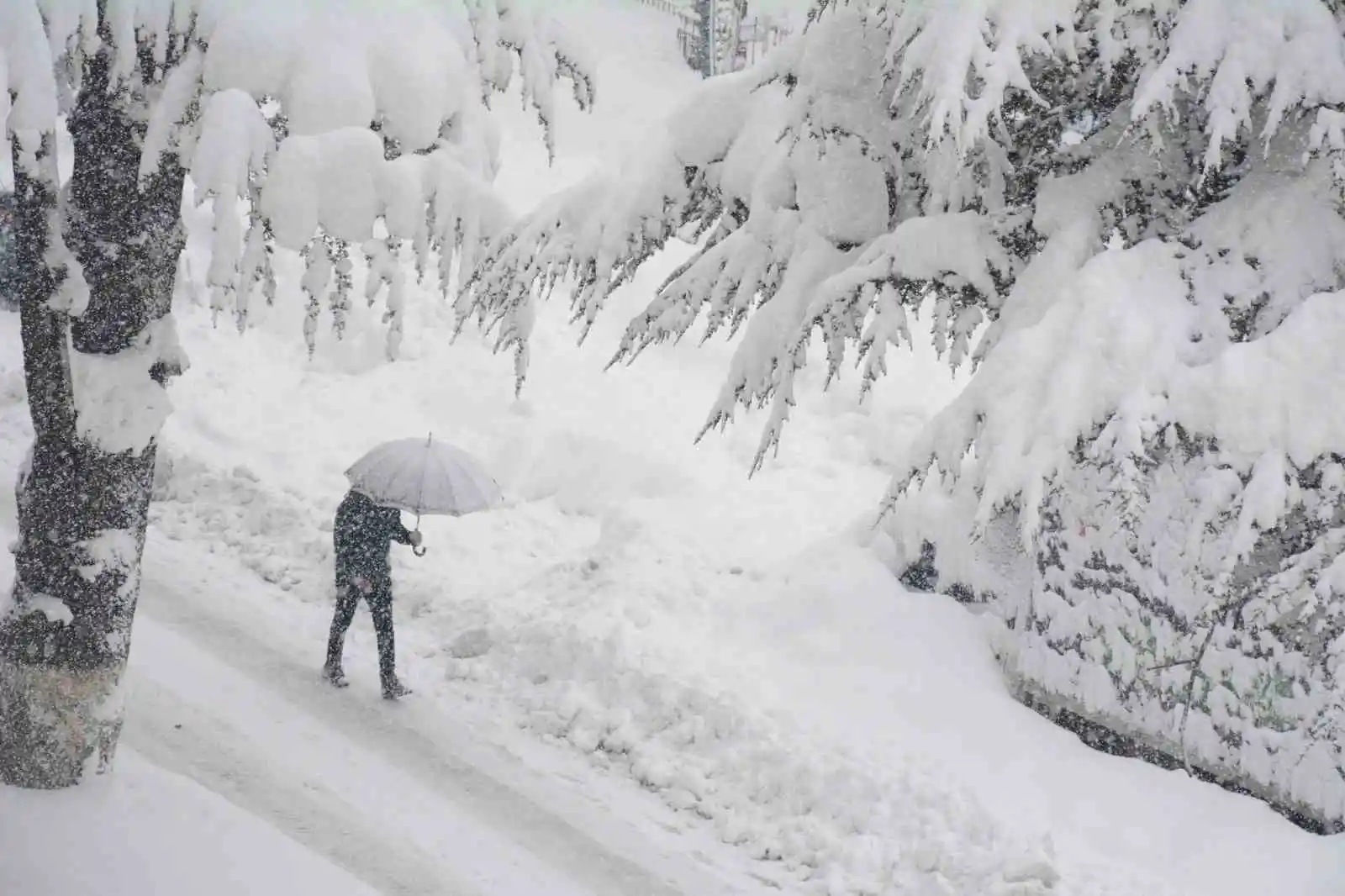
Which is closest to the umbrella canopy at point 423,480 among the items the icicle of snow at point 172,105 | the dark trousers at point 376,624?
the dark trousers at point 376,624

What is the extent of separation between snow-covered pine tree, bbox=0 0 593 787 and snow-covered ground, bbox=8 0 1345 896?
88 centimetres

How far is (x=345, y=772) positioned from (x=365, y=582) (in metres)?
1.46

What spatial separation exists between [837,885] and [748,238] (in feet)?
12.7

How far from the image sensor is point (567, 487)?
41.2 ft

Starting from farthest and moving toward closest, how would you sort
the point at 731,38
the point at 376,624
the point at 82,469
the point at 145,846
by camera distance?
the point at 731,38
the point at 376,624
the point at 145,846
the point at 82,469

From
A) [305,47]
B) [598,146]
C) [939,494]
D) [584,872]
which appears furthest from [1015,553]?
[598,146]

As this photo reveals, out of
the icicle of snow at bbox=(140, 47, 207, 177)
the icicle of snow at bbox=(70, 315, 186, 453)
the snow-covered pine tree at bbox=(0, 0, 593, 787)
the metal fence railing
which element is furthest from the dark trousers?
the metal fence railing

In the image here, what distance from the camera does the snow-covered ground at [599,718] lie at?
638 cm

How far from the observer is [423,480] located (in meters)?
7.79

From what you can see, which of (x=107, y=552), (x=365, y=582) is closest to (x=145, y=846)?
(x=107, y=552)

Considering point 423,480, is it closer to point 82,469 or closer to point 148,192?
point 82,469

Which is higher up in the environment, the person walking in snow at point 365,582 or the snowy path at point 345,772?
the person walking in snow at point 365,582

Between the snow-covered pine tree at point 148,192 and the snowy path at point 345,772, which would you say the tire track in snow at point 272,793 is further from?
the snow-covered pine tree at point 148,192

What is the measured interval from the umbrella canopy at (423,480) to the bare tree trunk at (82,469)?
7.44 feet
